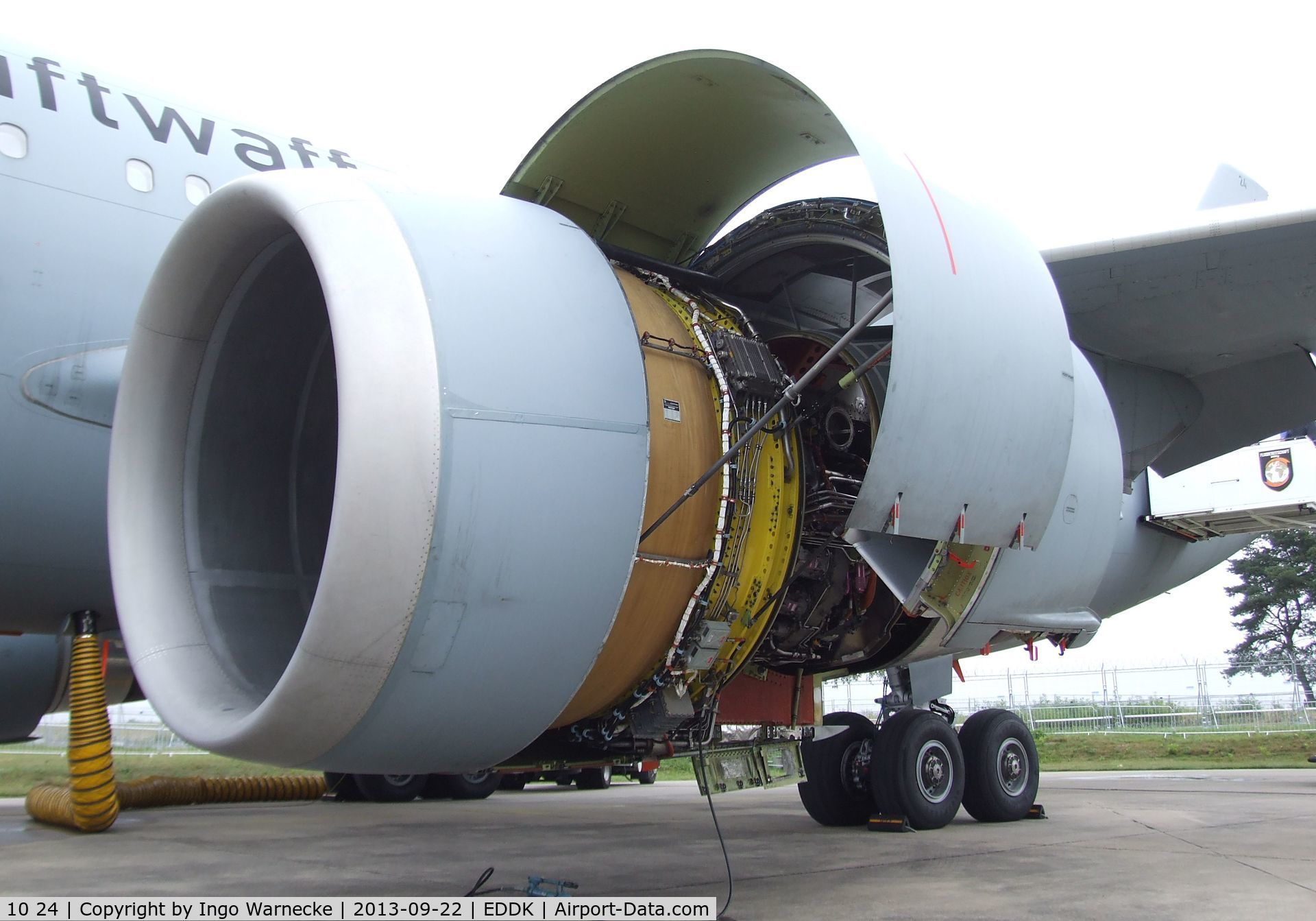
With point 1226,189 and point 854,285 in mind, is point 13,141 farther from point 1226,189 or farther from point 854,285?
point 1226,189

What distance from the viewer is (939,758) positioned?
21.9ft

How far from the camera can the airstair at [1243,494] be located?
7.29m

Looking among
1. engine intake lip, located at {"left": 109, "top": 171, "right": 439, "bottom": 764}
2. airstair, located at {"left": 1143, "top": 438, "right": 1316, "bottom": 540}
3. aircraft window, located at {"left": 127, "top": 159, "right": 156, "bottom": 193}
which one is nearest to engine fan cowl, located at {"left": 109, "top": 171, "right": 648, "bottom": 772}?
engine intake lip, located at {"left": 109, "top": 171, "right": 439, "bottom": 764}

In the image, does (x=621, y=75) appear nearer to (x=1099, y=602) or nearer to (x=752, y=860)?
(x=752, y=860)

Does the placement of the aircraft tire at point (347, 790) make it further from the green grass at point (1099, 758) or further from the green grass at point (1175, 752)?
the green grass at point (1175, 752)

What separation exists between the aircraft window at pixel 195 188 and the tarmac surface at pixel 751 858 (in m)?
3.17

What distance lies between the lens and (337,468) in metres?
3.34

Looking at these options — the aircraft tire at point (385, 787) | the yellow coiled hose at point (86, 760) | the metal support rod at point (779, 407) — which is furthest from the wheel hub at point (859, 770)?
the yellow coiled hose at point (86, 760)

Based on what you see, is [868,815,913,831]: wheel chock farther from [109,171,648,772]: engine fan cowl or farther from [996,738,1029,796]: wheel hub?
[109,171,648,772]: engine fan cowl

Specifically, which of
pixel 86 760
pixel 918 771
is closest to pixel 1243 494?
pixel 918 771

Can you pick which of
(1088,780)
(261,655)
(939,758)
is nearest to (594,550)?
(261,655)

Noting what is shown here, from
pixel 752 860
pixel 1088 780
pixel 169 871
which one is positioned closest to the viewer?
pixel 169 871

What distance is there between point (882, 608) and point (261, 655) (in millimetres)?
2928

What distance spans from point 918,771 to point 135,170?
207 inches
